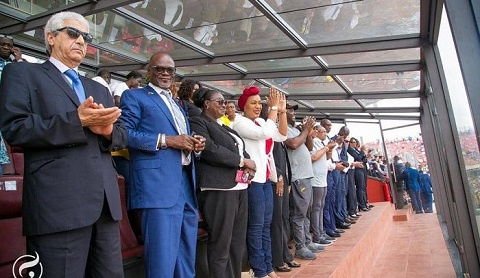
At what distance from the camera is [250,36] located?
5016 millimetres

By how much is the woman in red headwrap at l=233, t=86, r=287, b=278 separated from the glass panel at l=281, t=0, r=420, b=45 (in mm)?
1683

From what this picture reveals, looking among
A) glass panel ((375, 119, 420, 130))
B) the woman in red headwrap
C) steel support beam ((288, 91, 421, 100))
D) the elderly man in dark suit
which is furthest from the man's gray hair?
glass panel ((375, 119, 420, 130))

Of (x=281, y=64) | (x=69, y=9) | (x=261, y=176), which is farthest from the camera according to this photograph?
(x=281, y=64)

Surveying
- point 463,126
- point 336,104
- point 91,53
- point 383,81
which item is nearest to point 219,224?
point 463,126

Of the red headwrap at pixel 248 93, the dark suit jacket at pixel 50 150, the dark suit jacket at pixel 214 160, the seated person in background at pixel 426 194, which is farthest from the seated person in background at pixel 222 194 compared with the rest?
the seated person in background at pixel 426 194

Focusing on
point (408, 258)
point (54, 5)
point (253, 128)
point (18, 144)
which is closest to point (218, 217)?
point (253, 128)

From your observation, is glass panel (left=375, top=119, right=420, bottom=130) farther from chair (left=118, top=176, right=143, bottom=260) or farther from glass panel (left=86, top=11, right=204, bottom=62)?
chair (left=118, top=176, right=143, bottom=260)

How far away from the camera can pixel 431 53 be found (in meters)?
4.60

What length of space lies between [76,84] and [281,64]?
5.01 meters

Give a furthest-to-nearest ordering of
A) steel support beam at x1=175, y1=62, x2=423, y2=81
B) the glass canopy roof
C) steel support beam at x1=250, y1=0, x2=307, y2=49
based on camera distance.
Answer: steel support beam at x1=175, y1=62, x2=423, y2=81
the glass canopy roof
steel support beam at x1=250, y1=0, x2=307, y2=49

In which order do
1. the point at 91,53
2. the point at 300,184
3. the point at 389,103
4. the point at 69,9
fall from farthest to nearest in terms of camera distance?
the point at 389,103
the point at 91,53
the point at 69,9
the point at 300,184

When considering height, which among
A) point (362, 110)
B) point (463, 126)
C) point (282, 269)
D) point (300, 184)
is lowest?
point (282, 269)

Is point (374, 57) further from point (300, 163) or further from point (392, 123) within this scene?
point (392, 123)

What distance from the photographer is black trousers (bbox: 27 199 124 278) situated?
1.29 meters
